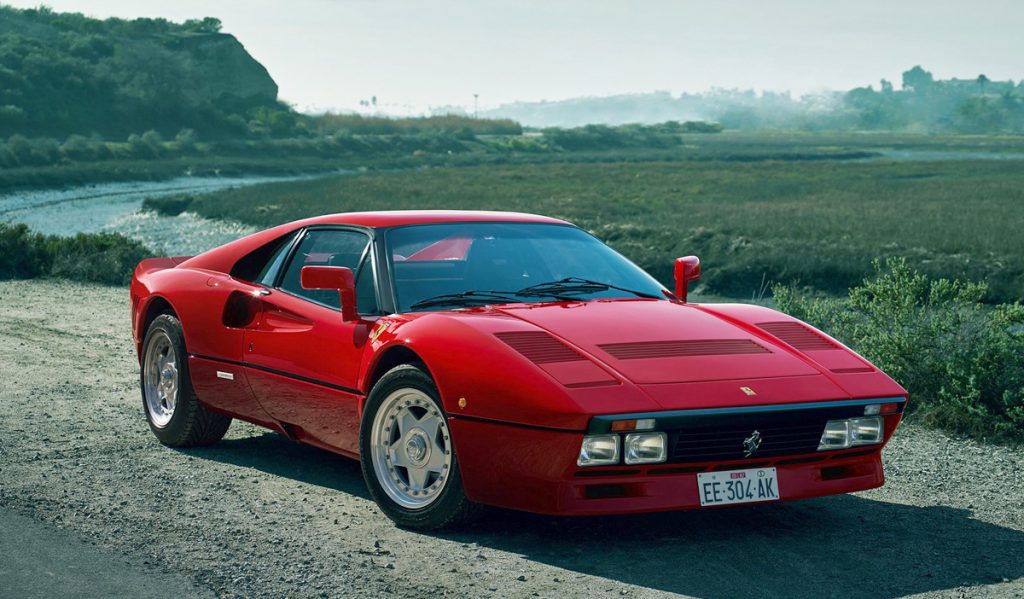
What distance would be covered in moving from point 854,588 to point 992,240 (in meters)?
24.3

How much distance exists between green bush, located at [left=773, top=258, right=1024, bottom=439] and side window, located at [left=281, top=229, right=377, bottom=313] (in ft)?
13.2

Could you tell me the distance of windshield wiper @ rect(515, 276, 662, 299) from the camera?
604cm

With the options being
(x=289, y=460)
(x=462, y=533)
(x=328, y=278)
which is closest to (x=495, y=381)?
(x=462, y=533)

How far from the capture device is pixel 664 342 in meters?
5.34

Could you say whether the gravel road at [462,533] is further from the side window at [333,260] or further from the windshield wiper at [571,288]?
the windshield wiper at [571,288]

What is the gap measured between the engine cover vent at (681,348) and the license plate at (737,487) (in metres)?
0.54

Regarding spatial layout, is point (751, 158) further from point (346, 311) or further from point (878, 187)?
point (346, 311)

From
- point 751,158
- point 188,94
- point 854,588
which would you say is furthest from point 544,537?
point 188,94

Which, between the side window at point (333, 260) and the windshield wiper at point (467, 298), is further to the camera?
the side window at point (333, 260)

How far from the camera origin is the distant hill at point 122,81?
90938 mm

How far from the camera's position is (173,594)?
4422 millimetres

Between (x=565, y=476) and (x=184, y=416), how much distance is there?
3007 millimetres

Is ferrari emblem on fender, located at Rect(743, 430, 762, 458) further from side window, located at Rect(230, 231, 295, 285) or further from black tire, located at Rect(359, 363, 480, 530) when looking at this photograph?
side window, located at Rect(230, 231, 295, 285)

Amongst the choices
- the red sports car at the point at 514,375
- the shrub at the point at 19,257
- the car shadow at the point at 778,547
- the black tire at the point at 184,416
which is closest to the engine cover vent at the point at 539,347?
the red sports car at the point at 514,375
